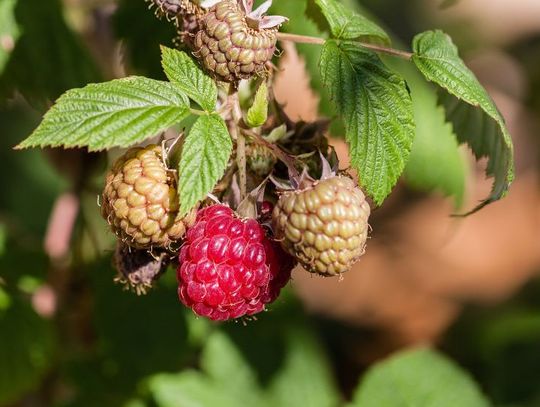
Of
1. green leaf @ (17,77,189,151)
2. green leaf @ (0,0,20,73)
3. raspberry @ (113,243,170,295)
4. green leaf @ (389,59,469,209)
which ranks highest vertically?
green leaf @ (17,77,189,151)

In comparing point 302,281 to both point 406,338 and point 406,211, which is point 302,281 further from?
point 406,211

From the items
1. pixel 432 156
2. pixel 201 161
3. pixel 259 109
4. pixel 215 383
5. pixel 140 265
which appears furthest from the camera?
pixel 215 383

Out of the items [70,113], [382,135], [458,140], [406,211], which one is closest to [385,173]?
[382,135]

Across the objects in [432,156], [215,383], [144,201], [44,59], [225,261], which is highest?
[144,201]

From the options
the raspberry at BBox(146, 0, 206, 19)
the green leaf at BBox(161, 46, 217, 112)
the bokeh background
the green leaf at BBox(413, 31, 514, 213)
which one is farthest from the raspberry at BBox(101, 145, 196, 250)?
the green leaf at BBox(413, 31, 514, 213)

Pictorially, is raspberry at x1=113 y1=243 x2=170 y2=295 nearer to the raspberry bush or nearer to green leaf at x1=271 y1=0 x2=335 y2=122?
the raspberry bush

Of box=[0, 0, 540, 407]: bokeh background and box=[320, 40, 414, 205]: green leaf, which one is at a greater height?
box=[320, 40, 414, 205]: green leaf

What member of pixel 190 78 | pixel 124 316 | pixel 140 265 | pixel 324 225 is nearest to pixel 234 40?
pixel 190 78

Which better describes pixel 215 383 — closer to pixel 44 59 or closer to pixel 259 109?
pixel 44 59
